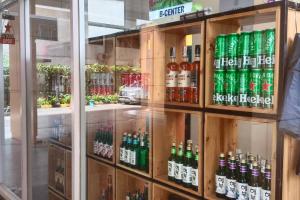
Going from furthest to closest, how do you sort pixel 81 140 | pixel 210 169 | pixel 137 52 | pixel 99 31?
pixel 99 31, pixel 137 52, pixel 81 140, pixel 210 169

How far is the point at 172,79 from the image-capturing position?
213cm

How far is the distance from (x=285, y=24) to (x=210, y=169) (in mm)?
862

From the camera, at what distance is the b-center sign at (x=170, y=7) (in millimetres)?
2053

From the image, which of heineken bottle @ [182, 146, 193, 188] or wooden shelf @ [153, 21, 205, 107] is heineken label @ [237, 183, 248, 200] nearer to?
heineken bottle @ [182, 146, 193, 188]

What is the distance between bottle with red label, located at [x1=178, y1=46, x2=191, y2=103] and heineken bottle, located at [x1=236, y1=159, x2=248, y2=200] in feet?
1.63

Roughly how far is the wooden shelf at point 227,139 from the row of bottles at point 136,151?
1.91ft

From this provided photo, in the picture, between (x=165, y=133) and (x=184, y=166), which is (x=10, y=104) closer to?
(x=165, y=133)

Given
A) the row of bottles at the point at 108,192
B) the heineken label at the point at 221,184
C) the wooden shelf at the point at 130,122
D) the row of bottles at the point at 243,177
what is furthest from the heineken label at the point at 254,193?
the row of bottles at the point at 108,192

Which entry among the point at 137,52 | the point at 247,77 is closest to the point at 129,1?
the point at 137,52

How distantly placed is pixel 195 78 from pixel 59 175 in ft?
6.11

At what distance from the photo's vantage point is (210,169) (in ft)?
5.99

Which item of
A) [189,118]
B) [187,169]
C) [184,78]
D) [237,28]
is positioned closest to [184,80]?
[184,78]

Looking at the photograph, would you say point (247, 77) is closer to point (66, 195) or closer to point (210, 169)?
point (210, 169)

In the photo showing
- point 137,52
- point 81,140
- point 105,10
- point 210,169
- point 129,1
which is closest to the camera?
point 210,169
